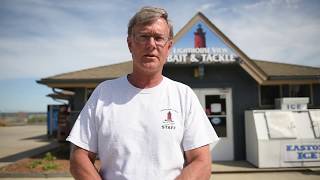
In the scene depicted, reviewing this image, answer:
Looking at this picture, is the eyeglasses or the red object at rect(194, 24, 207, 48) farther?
the red object at rect(194, 24, 207, 48)

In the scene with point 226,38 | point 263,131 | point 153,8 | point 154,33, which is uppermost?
point 226,38

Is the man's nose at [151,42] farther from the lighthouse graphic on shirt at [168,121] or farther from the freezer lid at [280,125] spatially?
the freezer lid at [280,125]

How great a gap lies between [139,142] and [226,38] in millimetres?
8781

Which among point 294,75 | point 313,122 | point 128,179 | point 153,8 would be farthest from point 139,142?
point 294,75

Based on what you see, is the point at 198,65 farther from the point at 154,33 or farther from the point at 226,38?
the point at 154,33

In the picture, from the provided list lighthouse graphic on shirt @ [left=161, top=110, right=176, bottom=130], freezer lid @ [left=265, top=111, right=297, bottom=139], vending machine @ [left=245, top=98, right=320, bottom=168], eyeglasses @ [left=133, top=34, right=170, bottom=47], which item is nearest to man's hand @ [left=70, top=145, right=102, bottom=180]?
lighthouse graphic on shirt @ [left=161, top=110, right=176, bottom=130]

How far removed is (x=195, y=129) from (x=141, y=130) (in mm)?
351

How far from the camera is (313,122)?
31.8ft

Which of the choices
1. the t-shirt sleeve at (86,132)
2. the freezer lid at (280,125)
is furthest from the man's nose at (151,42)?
the freezer lid at (280,125)

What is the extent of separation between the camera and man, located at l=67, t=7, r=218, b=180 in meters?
1.95

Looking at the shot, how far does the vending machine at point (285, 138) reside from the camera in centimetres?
937

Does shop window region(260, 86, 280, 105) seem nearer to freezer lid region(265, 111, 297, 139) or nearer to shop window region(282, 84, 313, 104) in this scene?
shop window region(282, 84, 313, 104)

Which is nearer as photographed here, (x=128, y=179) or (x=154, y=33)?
(x=128, y=179)

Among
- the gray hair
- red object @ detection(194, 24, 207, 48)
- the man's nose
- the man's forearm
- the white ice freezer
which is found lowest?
the white ice freezer
